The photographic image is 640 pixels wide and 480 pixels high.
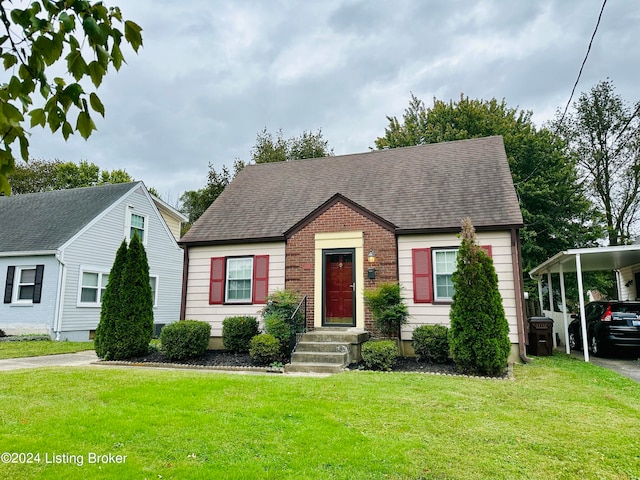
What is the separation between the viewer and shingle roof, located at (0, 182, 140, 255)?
51.9ft

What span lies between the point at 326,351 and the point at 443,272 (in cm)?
349

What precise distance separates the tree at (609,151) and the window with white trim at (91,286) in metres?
24.6

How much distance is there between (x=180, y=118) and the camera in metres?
17.9

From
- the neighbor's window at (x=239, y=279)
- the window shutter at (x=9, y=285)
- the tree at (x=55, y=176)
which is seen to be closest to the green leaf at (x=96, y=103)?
the neighbor's window at (x=239, y=279)

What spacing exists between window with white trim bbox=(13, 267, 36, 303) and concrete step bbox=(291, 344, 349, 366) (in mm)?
11662

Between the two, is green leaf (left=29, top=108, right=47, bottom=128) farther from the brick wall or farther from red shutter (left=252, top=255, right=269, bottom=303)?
red shutter (left=252, top=255, right=269, bottom=303)

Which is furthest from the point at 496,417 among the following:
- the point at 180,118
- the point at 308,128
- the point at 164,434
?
the point at 308,128

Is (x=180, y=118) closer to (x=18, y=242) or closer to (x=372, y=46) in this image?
(x=18, y=242)

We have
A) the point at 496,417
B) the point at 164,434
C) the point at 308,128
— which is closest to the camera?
the point at 164,434

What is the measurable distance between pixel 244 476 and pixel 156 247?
17823mm

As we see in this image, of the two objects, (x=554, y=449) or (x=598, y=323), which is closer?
(x=554, y=449)

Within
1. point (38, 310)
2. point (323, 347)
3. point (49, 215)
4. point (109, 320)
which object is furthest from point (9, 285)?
point (323, 347)

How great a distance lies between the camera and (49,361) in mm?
10164

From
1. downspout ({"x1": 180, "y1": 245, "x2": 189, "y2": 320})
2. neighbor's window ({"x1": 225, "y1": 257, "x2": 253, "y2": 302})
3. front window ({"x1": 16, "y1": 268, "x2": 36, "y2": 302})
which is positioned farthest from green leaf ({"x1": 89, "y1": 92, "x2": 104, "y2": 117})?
front window ({"x1": 16, "y1": 268, "x2": 36, "y2": 302})
